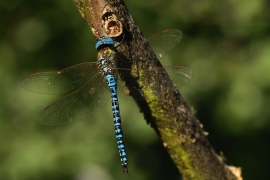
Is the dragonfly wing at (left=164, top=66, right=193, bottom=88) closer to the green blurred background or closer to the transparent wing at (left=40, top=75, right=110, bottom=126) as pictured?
the transparent wing at (left=40, top=75, right=110, bottom=126)

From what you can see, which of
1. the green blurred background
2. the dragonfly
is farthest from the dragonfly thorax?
the green blurred background

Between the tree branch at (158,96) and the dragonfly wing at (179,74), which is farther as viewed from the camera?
the dragonfly wing at (179,74)

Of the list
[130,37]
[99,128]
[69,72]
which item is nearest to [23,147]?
[99,128]

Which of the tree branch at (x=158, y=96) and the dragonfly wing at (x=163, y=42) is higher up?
the dragonfly wing at (x=163, y=42)

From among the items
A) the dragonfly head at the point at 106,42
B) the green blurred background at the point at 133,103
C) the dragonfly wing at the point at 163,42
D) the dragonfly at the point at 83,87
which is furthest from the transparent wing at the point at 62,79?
the green blurred background at the point at 133,103

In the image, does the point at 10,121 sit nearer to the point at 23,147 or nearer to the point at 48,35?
the point at 23,147

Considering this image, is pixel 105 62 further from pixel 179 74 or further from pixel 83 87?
pixel 179 74

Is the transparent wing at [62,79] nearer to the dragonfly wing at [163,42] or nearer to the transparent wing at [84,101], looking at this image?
the transparent wing at [84,101]
